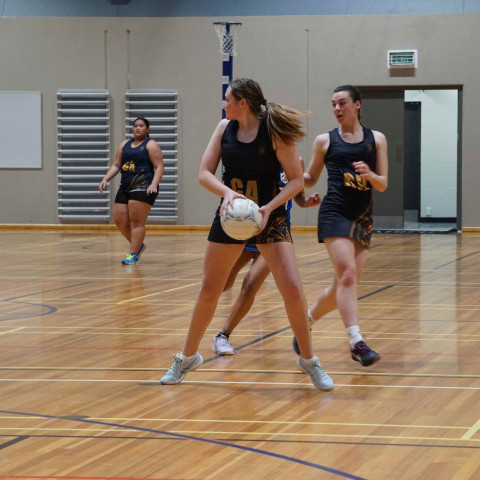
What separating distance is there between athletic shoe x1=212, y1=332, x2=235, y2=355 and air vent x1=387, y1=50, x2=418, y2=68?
13502 millimetres

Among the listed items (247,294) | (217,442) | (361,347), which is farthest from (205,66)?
(217,442)

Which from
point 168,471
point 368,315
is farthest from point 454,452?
point 368,315

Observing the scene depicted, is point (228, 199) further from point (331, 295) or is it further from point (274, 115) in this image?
point (331, 295)

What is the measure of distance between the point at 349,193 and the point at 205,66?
46.1ft

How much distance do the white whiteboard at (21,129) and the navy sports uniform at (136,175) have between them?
836 cm

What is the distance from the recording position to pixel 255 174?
14.5 ft

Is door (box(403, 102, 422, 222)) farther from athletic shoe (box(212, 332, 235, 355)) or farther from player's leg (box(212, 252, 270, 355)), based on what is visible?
athletic shoe (box(212, 332, 235, 355))

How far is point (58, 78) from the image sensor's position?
1925cm

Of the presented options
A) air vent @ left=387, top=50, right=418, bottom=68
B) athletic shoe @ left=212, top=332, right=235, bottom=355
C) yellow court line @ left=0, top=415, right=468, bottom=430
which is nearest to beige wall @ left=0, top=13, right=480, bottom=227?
air vent @ left=387, top=50, right=418, bottom=68

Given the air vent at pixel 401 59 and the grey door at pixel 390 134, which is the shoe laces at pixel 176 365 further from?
the air vent at pixel 401 59

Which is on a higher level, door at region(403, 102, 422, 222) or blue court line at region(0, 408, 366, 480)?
door at region(403, 102, 422, 222)

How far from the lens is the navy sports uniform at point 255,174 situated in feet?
14.4

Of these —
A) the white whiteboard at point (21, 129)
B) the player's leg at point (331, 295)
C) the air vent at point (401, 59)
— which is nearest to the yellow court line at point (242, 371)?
the player's leg at point (331, 295)

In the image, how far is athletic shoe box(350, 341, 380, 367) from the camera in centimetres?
483
